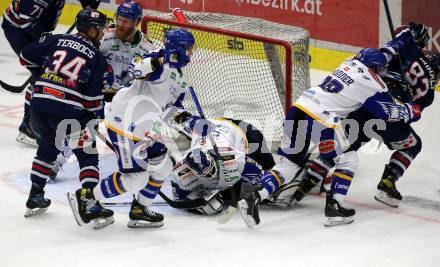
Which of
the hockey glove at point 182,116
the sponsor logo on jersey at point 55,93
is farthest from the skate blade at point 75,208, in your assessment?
the hockey glove at point 182,116

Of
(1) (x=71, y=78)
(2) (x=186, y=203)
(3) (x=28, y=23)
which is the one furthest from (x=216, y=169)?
(3) (x=28, y=23)

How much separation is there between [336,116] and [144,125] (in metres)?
1.10

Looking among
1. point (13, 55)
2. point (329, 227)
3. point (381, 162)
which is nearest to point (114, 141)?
point (329, 227)

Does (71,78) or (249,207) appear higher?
(71,78)

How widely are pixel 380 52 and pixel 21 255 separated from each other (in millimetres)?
2302

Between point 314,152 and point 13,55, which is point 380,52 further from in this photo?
point 13,55

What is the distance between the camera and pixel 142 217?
17.9 feet

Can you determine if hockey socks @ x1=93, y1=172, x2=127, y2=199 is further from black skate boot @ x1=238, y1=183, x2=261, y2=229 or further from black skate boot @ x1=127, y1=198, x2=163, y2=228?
black skate boot @ x1=238, y1=183, x2=261, y2=229

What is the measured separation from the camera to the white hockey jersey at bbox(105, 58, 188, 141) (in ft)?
17.6

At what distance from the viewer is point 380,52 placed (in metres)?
5.69

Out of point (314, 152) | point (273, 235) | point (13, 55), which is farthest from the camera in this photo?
point (13, 55)

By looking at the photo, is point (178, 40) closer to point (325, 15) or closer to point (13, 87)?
point (13, 87)

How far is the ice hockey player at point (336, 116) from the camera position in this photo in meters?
5.56

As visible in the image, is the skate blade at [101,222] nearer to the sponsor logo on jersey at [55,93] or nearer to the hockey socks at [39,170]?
the hockey socks at [39,170]
